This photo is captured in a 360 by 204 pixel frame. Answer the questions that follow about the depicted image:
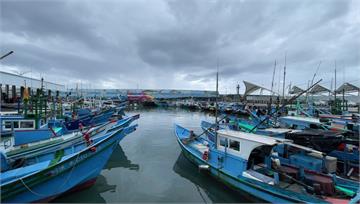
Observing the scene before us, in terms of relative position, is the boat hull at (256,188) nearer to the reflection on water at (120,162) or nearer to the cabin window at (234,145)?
the cabin window at (234,145)

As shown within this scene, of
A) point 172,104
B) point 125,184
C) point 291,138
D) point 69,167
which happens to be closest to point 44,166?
point 69,167

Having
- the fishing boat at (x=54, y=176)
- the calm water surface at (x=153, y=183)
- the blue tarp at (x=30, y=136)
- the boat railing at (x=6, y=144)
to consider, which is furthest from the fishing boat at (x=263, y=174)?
the boat railing at (x=6, y=144)

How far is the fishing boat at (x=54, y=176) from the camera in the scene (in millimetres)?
5520

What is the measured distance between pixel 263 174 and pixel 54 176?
725cm

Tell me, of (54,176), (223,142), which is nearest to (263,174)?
(223,142)

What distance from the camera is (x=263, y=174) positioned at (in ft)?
24.6

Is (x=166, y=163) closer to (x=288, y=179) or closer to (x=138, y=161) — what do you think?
(x=138, y=161)

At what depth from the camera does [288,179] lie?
23.8ft

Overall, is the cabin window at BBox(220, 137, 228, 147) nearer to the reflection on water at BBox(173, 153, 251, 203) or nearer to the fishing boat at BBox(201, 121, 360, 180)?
the reflection on water at BBox(173, 153, 251, 203)

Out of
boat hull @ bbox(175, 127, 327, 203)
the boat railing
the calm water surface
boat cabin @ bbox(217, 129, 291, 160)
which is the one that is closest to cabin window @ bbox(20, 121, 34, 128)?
the boat railing

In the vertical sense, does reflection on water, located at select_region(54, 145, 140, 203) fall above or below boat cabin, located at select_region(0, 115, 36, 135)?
below

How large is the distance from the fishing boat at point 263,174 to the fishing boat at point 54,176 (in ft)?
14.8

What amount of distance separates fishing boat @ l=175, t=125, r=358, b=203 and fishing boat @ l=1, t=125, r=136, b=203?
4515 mm

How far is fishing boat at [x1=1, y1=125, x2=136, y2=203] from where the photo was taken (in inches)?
217
